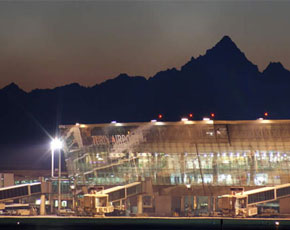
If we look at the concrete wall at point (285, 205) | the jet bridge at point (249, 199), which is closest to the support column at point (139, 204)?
the jet bridge at point (249, 199)

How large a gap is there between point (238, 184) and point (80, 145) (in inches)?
1405

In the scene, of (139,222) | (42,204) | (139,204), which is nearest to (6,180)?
(42,204)

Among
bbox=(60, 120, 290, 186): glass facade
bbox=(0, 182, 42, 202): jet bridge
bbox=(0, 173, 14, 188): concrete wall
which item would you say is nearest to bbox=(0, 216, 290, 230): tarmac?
bbox=(60, 120, 290, 186): glass facade

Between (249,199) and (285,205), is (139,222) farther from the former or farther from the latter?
(285,205)

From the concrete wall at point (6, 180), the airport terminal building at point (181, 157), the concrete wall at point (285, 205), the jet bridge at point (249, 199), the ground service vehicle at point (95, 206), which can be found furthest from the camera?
the concrete wall at point (6, 180)

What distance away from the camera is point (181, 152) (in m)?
148

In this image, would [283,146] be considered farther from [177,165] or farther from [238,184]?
[177,165]

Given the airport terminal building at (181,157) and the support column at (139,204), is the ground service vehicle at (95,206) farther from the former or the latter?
the airport terminal building at (181,157)

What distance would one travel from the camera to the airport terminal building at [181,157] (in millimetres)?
141500

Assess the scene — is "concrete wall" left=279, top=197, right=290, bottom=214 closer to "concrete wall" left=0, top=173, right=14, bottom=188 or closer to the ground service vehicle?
the ground service vehicle

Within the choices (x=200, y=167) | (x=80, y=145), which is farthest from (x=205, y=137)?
(x=80, y=145)

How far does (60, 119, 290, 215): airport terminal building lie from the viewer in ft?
464

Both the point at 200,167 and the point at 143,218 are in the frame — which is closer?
the point at 143,218

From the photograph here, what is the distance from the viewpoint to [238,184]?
14600 cm
